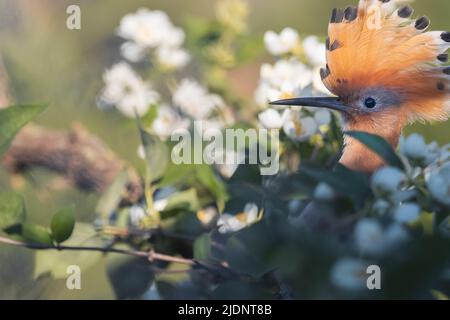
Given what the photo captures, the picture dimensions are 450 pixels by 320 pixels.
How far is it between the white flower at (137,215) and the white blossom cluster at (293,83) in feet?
0.67

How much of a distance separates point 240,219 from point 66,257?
0.23m

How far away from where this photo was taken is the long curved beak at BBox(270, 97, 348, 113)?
91cm

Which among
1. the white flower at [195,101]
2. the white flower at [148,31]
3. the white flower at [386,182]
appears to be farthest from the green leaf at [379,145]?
the white flower at [148,31]

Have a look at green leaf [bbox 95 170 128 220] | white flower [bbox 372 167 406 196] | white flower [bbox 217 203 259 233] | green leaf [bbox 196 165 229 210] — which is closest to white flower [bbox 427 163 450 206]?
white flower [bbox 372 167 406 196]

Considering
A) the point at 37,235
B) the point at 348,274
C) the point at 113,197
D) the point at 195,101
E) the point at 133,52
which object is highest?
the point at 133,52

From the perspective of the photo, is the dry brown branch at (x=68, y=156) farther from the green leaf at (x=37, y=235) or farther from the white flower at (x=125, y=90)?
the green leaf at (x=37, y=235)

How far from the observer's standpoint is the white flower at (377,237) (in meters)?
0.56

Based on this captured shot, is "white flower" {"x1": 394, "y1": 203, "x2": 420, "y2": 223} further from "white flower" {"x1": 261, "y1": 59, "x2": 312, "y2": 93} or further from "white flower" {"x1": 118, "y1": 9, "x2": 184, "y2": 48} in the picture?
"white flower" {"x1": 118, "y1": 9, "x2": 184, "y2": 48}

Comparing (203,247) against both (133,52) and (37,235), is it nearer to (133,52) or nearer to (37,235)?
(37,235)

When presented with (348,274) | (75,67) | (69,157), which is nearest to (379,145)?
(348,274)

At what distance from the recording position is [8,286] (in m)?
1.19

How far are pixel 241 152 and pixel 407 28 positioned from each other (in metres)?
0.26

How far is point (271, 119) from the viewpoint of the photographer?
3.10 ft
